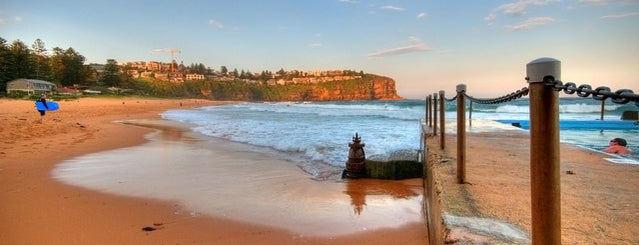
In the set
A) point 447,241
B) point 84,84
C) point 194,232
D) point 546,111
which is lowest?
point 194,232

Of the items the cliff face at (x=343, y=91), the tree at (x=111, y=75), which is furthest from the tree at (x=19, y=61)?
the cliff face at (x=343, y=91)

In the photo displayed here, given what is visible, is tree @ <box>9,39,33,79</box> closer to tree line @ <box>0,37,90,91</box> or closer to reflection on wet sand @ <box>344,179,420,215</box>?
tree line @ <box>0,37,90,91</box>

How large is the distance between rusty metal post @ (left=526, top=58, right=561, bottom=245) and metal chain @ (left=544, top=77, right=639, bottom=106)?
4 centimetres

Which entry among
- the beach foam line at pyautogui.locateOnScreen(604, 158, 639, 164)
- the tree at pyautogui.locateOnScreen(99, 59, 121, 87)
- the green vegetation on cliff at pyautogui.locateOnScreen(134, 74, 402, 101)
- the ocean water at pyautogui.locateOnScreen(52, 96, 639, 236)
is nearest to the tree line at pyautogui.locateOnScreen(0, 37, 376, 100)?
the tree at pyautogui.locateOnScreen(99, 59, 121, 87)

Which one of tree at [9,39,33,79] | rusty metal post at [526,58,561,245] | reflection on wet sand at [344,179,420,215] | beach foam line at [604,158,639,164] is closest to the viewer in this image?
rusty metal post at [526,58,561,245]

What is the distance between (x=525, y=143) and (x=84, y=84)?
94.6 metres

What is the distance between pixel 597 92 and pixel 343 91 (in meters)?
180

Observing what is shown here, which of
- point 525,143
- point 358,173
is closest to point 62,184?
point 358,173

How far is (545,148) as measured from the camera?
152cm

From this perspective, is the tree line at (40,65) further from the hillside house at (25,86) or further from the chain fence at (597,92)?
the chain fence at (597,92)

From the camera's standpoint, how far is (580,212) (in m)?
2.94

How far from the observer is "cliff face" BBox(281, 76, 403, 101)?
17750 centimetres

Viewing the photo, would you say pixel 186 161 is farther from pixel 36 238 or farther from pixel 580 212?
pixel 580 212

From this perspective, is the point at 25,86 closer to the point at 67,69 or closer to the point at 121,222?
the point at 67,69
